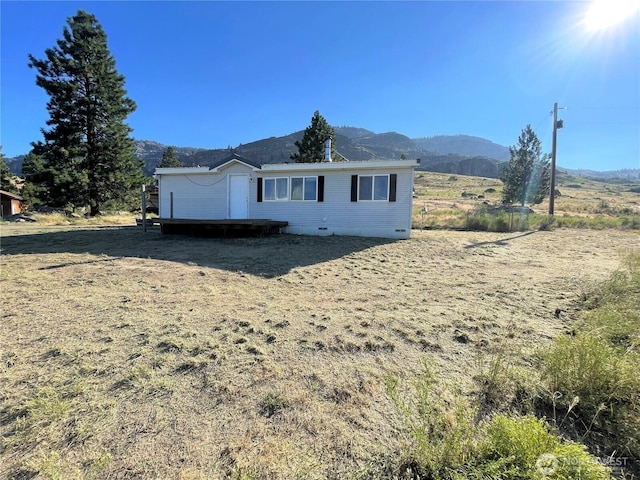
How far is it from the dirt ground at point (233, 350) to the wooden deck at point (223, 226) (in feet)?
Answer: 12.6

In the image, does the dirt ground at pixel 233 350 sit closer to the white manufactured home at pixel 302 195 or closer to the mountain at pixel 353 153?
the white manufactured home at pixel 302 195

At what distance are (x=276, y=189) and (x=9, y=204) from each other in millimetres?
31837

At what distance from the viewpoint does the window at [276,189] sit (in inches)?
470

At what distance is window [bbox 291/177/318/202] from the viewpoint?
38.0ft

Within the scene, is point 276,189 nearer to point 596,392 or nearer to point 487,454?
point 596,392

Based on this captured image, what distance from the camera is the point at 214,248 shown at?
29.7 ft

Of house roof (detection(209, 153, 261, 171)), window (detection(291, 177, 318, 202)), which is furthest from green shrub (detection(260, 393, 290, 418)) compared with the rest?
house roof (detection(209, 153, 261, 171))

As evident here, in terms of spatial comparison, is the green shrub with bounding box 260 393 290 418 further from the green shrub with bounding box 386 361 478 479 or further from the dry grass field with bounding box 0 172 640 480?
the green shrub with bounding box 386 361 478 479

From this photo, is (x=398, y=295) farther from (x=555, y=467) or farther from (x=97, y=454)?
(x=97, y=454)

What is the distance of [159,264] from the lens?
6867mm

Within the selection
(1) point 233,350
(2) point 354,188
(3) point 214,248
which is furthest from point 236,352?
(2) point 354,188

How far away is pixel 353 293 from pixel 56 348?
3908mm

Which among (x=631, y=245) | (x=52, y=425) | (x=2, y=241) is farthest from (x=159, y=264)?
(x=631, y=245)

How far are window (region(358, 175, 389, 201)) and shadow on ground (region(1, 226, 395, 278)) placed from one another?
155 cm
